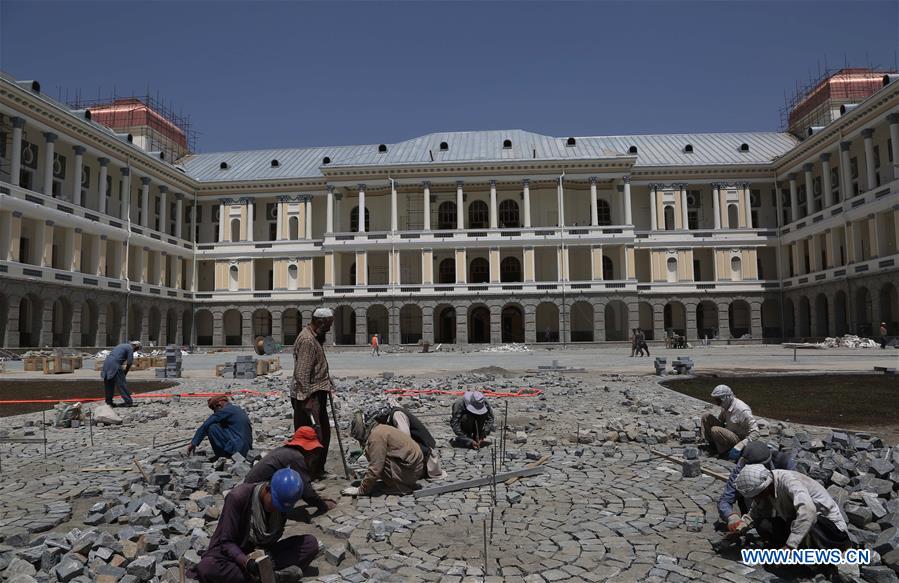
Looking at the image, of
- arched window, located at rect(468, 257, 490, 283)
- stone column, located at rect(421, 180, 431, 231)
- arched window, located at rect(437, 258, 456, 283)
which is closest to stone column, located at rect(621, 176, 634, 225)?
arched window, located at rect(468, 257, 490, 283)

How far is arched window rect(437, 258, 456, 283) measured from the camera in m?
52.4

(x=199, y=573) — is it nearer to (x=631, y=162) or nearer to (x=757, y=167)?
(x=631, y=162)

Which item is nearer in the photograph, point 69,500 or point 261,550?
point 261,550

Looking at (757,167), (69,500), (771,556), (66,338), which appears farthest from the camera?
(757,167)

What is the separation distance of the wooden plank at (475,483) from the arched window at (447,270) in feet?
147

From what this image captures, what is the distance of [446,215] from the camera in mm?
52906

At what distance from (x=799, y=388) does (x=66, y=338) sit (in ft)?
132

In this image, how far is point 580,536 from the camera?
549 centimetres

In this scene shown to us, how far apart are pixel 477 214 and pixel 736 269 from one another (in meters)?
23.7

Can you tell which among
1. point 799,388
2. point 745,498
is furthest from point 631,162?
point 745,498

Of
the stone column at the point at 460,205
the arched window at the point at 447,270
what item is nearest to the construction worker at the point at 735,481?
the stone column at the point at 460,205

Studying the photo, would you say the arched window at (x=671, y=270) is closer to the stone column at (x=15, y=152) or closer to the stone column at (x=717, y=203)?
the stone column at (x=717, y=203)

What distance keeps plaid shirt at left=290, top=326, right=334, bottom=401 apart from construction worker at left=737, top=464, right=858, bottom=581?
4831mm

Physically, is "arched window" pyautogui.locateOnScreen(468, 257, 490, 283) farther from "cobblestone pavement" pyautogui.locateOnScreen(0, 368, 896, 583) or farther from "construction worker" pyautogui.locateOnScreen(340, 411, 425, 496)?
"construction worker" pyautogui.locateOnScreen(340, 411, 425, 496)
